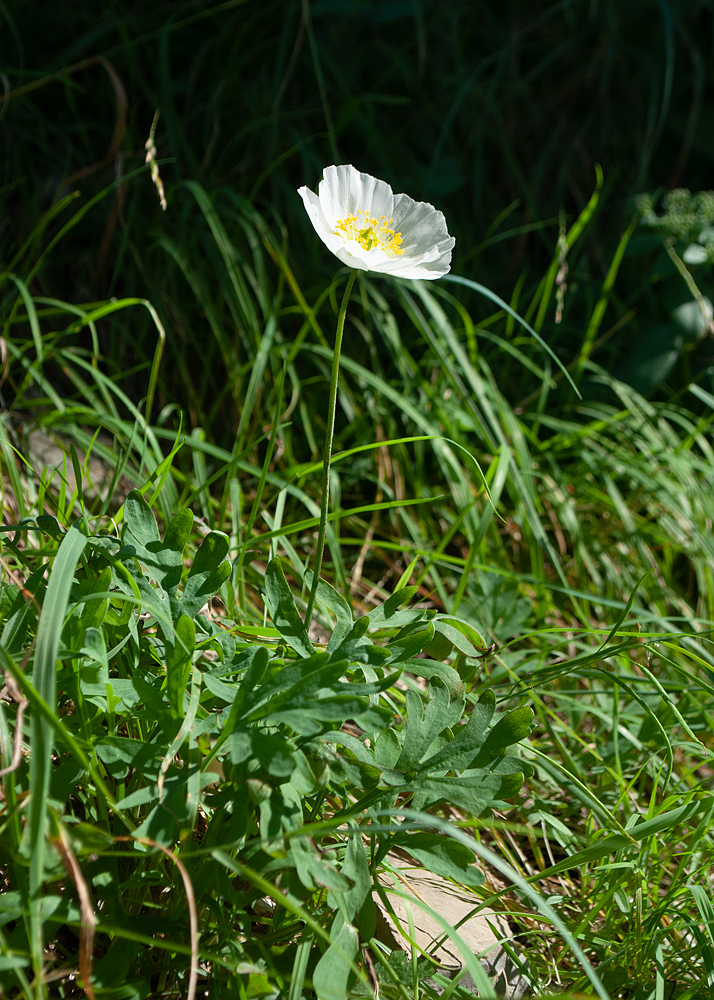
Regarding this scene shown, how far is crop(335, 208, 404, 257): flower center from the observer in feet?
3.29

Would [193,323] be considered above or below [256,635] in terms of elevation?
above

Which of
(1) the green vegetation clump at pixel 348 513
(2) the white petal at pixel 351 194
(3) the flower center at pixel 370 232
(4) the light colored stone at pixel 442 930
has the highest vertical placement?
(2) the white petal at pixel 351 194

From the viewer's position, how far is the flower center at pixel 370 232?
1.00 meters

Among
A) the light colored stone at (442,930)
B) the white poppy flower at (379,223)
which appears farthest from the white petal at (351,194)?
the light colored stone at (442,930)

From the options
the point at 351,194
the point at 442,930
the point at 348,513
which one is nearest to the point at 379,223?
the point at 351,194

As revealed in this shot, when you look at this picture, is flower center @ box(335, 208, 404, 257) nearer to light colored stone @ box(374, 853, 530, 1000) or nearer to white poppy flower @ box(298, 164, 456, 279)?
white poppy flower @ box(298, 164, 456, 279)

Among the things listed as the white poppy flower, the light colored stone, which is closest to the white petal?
the white poppy flower

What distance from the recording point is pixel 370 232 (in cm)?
101

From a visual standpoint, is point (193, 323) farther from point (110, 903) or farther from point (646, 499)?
point (110, 903)

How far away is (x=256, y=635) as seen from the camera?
1105 mm

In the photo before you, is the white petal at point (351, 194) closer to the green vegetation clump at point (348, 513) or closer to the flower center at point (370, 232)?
the flower center at point (370, 232)

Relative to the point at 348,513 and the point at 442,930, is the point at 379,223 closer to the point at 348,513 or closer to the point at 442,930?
the point at 348,513

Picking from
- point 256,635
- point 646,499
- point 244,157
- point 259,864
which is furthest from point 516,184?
point 259,864

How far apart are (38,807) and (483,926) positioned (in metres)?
0.73
